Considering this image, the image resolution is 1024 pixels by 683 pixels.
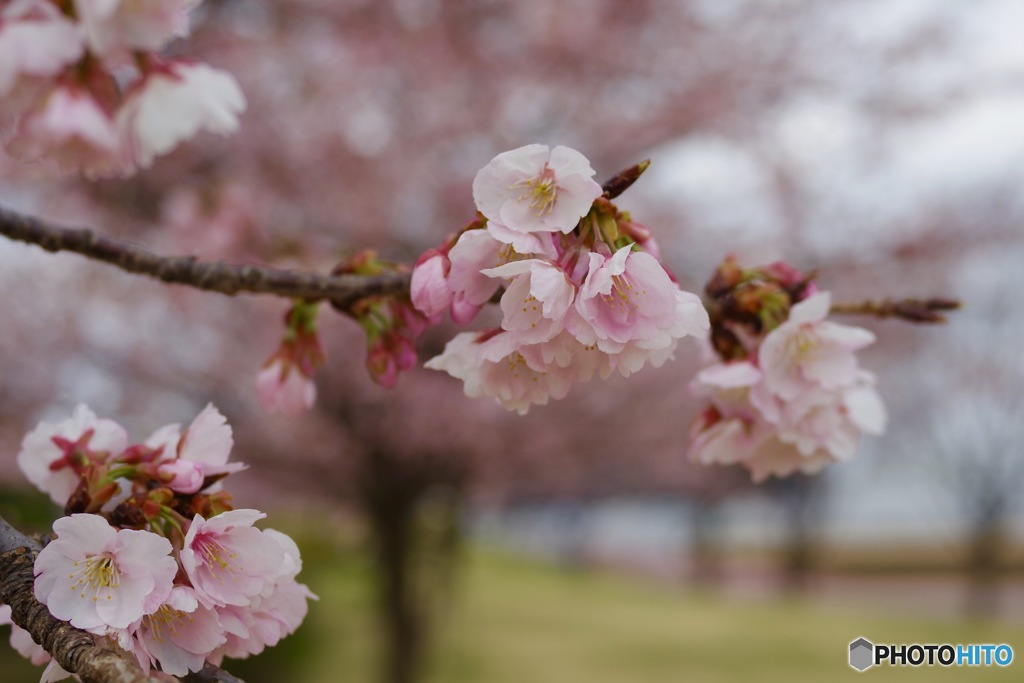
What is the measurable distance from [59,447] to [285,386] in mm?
272

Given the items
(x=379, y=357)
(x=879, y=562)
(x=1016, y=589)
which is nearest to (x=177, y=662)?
(x=379, y=357)

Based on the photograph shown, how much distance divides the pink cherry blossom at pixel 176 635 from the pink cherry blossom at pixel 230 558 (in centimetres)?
1

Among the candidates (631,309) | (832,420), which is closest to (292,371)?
(631,309)

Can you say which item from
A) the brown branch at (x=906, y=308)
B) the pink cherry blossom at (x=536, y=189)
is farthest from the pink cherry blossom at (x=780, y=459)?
the pink cherry blossom at (x=536, y=189)

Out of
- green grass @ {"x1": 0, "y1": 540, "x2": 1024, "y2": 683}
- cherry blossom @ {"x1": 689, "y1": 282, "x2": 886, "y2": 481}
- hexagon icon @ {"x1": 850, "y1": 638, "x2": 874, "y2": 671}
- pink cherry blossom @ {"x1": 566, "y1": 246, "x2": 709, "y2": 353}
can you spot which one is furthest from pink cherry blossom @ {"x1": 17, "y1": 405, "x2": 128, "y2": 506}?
green grass @ {"x1": 0, "y1": 540, "x2": 1024, "y2": 683}

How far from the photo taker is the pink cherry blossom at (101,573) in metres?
0.59

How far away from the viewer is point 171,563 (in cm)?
63

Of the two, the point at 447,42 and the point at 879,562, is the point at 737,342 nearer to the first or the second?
the point at 447,42

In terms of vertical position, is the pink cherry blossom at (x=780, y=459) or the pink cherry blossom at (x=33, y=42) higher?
the pink cherry blossom at (x=33, y=42)

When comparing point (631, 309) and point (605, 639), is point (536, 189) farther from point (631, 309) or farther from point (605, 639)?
point (605, 639)

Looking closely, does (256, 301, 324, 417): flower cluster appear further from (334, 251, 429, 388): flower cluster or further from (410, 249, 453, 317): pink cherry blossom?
(410, 249, 453, 317): pink cherry blossom

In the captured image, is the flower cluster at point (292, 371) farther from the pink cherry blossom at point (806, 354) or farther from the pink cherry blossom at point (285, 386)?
the pink cherry blossom at point (806, 354)

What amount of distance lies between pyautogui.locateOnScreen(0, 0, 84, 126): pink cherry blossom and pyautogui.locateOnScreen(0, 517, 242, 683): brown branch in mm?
351

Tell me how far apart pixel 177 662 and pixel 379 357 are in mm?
371
